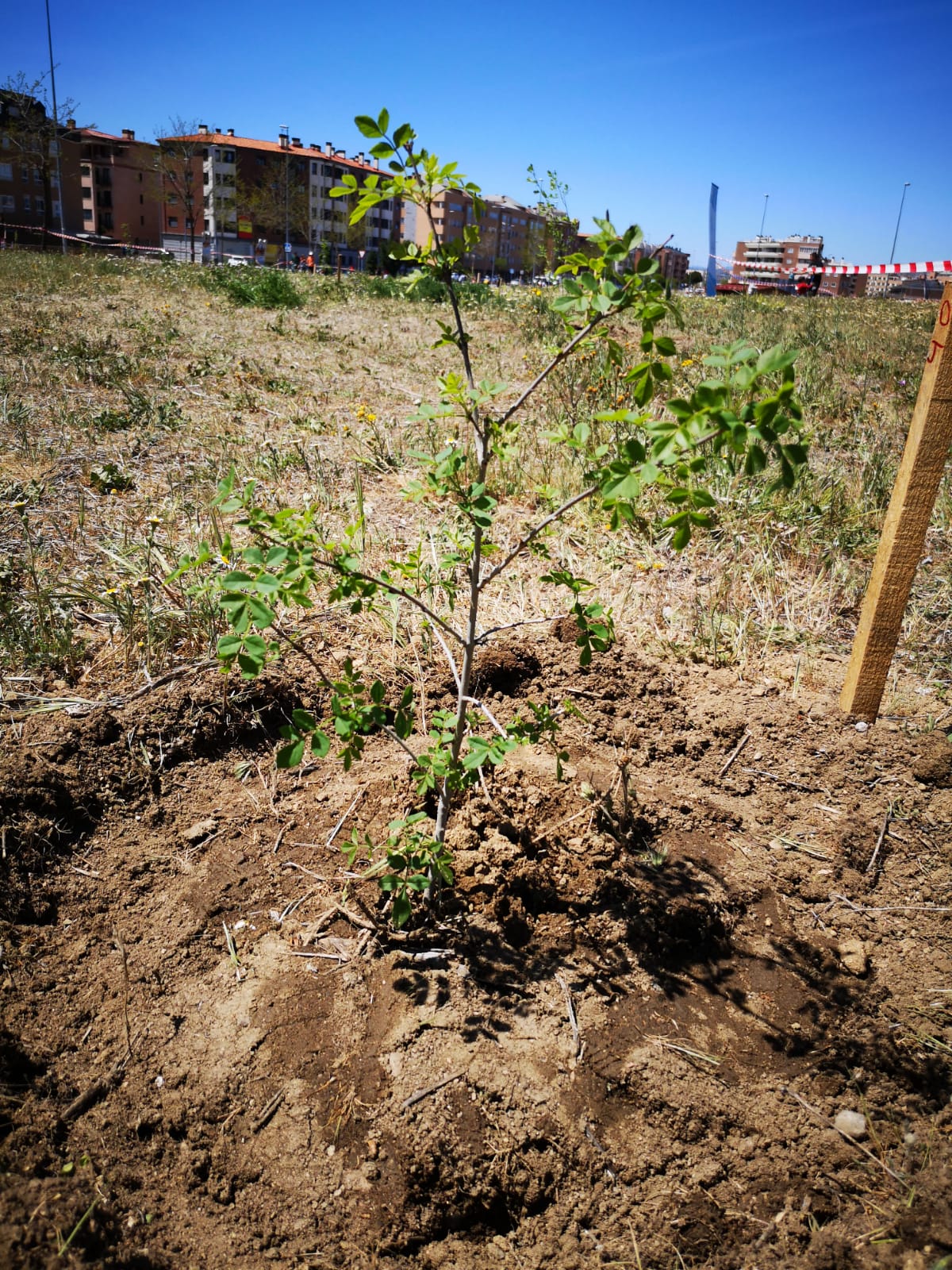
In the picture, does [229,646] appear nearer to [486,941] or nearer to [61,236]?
[486,941]

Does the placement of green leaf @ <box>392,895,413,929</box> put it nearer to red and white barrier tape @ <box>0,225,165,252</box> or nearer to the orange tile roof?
red and white barrier tape @ <box>0,225,165,252</box>

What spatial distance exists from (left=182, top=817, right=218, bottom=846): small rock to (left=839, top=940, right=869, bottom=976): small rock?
1812mm

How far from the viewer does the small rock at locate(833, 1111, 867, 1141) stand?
59.4 inches

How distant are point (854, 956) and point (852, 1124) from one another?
0.47m

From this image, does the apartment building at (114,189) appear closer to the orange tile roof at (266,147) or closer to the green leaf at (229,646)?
the orange tile roof at (266,147)

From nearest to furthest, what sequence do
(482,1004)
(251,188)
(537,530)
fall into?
1. (537,530)
2. (482,1004)
3. (251,188)

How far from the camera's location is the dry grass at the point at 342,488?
292cm

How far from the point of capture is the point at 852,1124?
152 cm

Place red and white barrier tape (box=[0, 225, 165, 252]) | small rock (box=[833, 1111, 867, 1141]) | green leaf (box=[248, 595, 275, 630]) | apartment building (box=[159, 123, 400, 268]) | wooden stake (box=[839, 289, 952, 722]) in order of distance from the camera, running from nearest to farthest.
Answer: green leaf (box=[248, 595, 275, 630]) < small rock (box=[833, 1111, 867, 1141]) < wooden stake (box=[839, 289, 952, 722]) < red and white barrier tape (box=[0, 225, 165, 252]) < apartment building (box=[159, 123, 400, 268])

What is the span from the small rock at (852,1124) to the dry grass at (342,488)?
1.55 m

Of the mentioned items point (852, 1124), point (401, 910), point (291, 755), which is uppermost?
point (291, 755)

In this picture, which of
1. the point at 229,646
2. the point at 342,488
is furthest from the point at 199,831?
the point at 342,488

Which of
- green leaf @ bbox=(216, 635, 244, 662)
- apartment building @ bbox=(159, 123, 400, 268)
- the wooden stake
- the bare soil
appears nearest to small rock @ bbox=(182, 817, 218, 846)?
the bare soil

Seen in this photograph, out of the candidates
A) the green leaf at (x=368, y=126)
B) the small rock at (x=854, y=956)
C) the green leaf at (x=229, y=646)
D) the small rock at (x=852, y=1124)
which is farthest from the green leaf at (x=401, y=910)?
the green leaf at (x=368, y=126)
